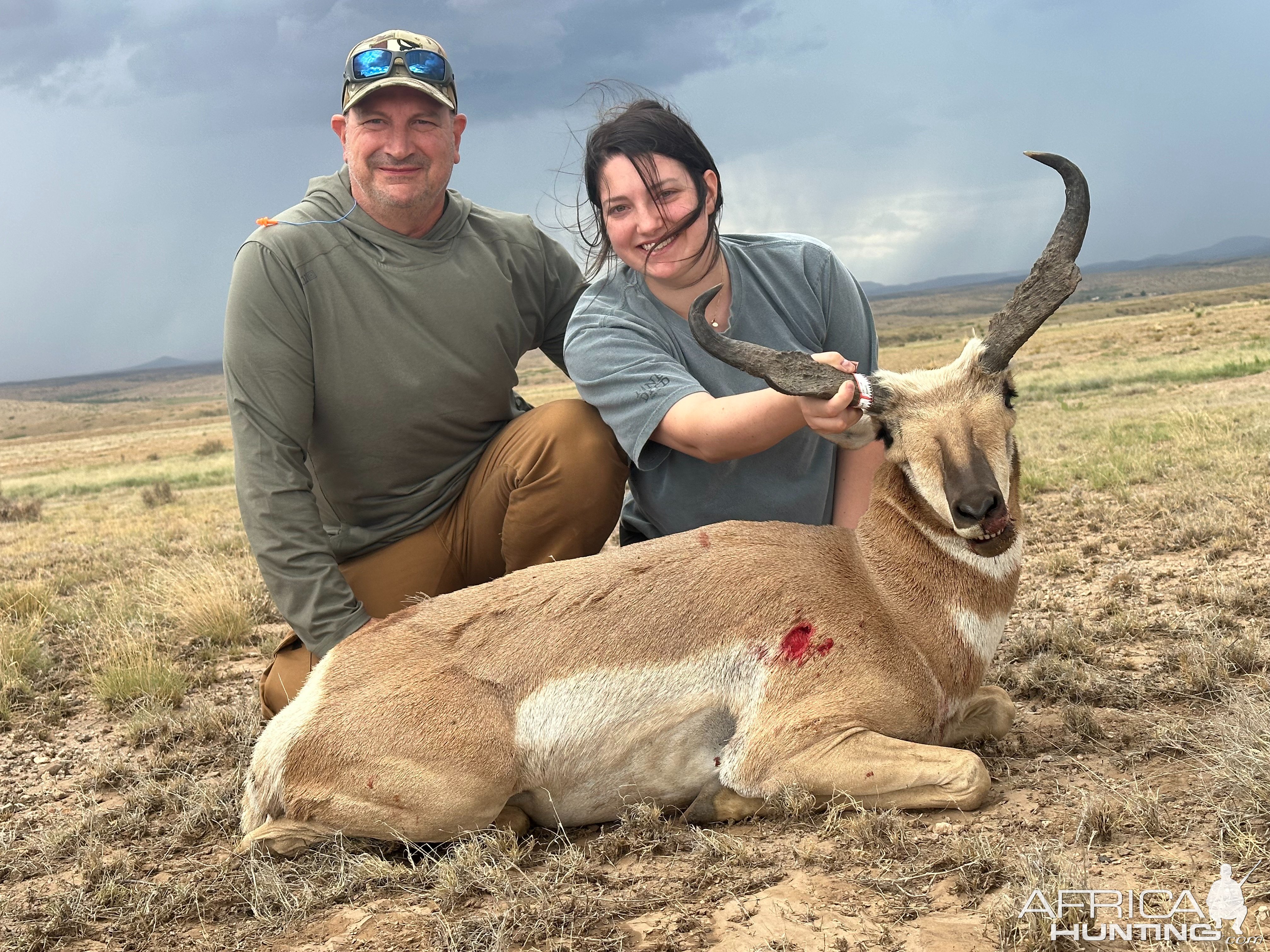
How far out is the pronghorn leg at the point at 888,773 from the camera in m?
4.11

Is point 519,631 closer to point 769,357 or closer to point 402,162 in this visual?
point 769,357

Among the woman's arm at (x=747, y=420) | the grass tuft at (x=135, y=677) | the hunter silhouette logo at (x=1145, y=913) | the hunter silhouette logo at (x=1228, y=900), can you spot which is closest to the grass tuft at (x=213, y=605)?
the grass tuft at (x=135, y=677)

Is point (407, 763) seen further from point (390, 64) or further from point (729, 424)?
point (390, 64)

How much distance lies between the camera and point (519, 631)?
461 cm

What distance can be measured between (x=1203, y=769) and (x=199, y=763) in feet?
17.7

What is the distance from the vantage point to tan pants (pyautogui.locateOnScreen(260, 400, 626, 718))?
631 centimetres

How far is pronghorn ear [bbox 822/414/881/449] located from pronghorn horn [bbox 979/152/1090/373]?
0.56m

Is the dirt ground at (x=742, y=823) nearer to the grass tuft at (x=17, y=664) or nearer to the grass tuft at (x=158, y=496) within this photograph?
the grass tuft at (x=17, y=664)

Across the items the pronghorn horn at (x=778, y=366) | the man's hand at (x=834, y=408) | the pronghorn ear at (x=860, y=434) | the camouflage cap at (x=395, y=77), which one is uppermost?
the camouflage cap at (x=395, y=77)

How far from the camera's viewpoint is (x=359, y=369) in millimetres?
6285

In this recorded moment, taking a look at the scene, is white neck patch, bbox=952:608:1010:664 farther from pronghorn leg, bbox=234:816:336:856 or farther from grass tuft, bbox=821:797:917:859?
pronghorn leg, bbox=234:816:336:856

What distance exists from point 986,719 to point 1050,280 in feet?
7.18

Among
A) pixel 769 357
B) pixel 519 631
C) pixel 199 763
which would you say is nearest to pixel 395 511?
pixel 199 763

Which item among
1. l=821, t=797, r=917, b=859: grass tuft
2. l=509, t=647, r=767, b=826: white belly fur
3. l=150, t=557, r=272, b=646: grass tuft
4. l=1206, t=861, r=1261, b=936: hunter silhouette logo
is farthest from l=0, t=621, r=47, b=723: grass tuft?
l=1206, t=861, r=1261, b=936: hunter silhouette logo
